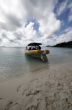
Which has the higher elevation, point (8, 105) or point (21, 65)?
point (8, 105)

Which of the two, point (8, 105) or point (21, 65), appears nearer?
point (8, 105)

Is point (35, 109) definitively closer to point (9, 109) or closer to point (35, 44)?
point (9, 109)

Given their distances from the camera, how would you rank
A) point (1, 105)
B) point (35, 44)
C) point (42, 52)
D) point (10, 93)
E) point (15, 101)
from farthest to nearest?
point (35, 44) → point (42, 52) → point (10, 93) → point (15, 101) → point (1, 105)

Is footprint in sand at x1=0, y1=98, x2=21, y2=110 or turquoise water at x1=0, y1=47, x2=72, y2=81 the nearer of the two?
footprint in sand at x1=0, y1=98, x2=21, y2=110

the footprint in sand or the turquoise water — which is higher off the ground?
the footprint in sand

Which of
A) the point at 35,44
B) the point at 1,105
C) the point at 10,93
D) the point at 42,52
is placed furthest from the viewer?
the point at 35,44

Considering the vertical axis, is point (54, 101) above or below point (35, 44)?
below

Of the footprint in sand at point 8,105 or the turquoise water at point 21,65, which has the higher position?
the footprint in sand at point 8,105

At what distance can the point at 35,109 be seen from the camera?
351 cm

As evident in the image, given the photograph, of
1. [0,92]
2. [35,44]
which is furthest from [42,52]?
[0,92]

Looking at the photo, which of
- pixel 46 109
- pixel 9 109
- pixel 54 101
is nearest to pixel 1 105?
pixel 9 109

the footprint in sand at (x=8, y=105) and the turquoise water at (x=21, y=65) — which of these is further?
the turquoise water at (x=21, y=65)

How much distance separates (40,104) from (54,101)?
1.93 feet

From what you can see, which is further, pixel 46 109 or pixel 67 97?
pixel 67 97
